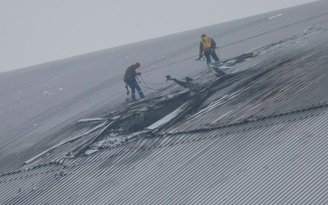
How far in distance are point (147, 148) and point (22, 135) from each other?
14915 millimetres

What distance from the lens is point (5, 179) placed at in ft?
63.7

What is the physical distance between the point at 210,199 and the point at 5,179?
10895 millimetres

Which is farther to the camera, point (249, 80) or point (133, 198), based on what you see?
point (249, 80)

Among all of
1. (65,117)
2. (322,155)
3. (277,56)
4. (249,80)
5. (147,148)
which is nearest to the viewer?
(322,155)

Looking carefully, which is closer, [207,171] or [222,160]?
[207,171]

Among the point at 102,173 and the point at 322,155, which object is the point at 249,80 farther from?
the point at 322,155

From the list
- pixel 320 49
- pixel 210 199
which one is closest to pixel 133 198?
pixel 210 199

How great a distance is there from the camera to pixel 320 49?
2516 cm

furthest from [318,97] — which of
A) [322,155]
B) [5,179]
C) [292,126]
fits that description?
[5,179]

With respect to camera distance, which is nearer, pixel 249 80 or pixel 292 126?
pixel 292 126

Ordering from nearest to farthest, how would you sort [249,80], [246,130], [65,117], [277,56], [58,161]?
1. [246,130]
2. [58,161]
3. [249,80]
4. [277,56]
5. [65,117]

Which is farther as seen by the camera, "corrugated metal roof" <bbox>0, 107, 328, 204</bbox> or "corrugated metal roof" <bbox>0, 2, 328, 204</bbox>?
"corrugated metal roof" <bbox>0, 2, 328, 204</bbox>

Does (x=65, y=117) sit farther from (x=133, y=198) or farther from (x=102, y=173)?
(x=133, y=198)

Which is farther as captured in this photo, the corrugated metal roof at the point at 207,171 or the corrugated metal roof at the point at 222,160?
the corrugated metal roof at the point at 222,160
